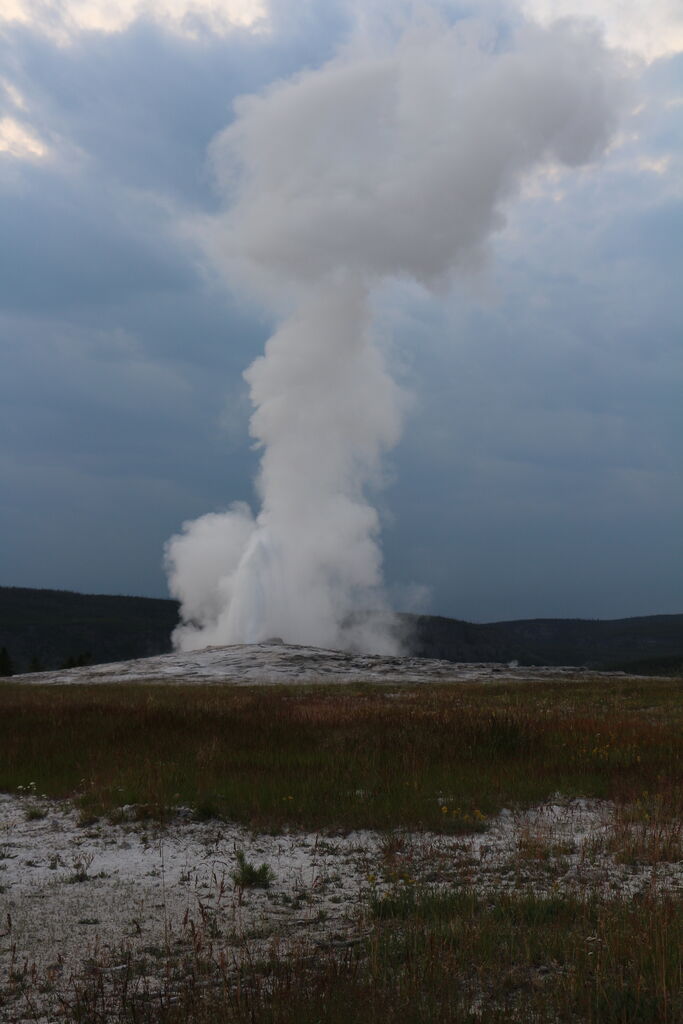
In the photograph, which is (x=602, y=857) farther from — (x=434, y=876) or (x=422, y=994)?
(x=422, y=994)

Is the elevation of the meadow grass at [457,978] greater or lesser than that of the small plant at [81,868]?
greater

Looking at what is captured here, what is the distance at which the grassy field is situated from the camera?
4.48m

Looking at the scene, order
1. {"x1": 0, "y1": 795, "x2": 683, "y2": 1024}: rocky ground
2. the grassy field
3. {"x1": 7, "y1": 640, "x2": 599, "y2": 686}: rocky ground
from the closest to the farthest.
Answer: the grassy field
{"x1": 0, "y1": 795, "x2": 683, "y2": 1024}: rocky ground
{"x1": 7, "y1": 640, "x2": 599, "y2": 686}: rocky ground

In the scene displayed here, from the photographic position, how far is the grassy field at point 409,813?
448 cm

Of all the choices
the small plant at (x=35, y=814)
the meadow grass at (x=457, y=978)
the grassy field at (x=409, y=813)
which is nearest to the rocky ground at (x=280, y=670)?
the grassy field at (x=409, y=813)

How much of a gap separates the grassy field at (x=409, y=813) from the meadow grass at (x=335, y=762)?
5 centimetres

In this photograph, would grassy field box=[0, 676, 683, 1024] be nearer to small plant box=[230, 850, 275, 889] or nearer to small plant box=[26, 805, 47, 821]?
small plant box=[26, 805, 47, 821]

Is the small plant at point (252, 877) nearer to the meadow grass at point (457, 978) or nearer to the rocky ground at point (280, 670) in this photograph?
the meadow grass at point (457, 978)

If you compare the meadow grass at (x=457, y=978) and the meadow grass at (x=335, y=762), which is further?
the meadow grass at (x=335, y=762)

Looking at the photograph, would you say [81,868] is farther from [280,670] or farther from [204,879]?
[280,670]

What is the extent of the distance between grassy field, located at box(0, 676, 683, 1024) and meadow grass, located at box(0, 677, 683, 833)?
2.0 inches

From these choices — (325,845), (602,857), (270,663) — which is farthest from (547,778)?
(270,663)

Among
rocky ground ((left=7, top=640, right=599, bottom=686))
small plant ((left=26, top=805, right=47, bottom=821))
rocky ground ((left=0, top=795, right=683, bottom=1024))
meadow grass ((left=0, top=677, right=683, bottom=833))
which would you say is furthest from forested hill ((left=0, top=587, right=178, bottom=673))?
rocky ground ((left=0, top=795, right=683, bottom=1024))

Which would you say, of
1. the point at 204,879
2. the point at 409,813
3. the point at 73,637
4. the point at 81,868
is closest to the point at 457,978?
the point at 204,879
